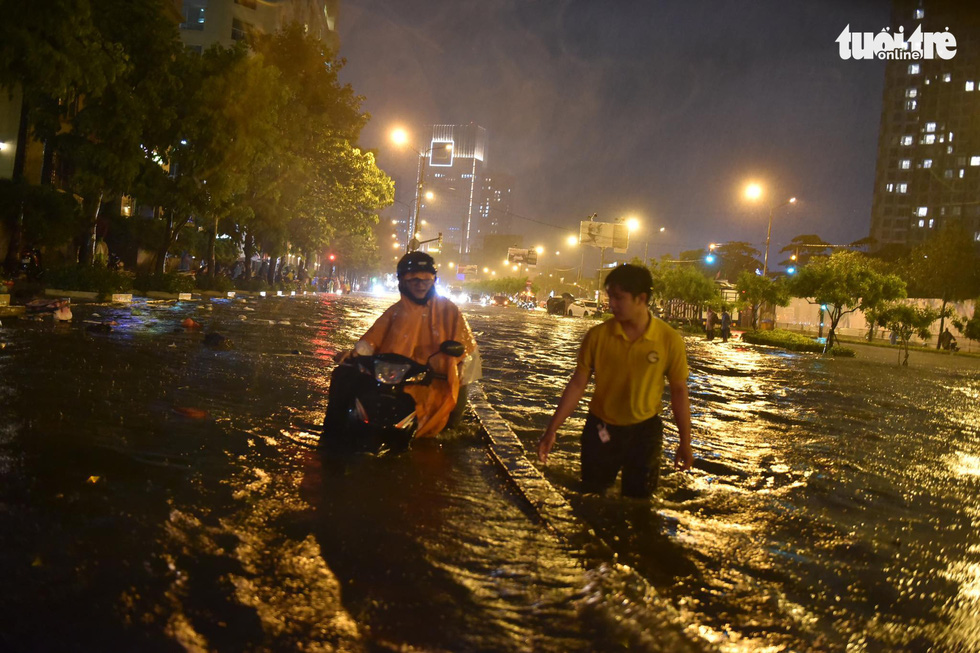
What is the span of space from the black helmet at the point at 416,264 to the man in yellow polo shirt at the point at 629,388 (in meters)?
1.76

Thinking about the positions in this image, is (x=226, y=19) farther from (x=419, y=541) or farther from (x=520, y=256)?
(x=419, y=541)

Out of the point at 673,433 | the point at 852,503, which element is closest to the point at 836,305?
the point at 673,433

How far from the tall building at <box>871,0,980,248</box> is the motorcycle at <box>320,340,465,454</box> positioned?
Result: 144482 mm

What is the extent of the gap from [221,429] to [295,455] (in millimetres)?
1061

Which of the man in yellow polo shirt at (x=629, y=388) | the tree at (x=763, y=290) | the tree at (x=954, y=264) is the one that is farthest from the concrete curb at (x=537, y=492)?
the tree at (x=954, y=264)

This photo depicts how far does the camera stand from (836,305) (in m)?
32.2

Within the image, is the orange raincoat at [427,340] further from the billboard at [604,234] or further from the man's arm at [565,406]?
the billboard at [604,234]

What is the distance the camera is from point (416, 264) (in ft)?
20.0

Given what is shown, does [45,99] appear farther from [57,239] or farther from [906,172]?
[906,172]

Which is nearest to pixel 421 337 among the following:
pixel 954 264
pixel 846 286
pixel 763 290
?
pixel 846 286

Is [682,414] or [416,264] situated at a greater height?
[416,264]

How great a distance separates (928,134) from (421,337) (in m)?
160

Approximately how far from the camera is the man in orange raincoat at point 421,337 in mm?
5988

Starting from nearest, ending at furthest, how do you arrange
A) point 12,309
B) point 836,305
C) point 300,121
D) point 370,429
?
point 370,429 → point 12,309 → point 836,305 → point 300,121
